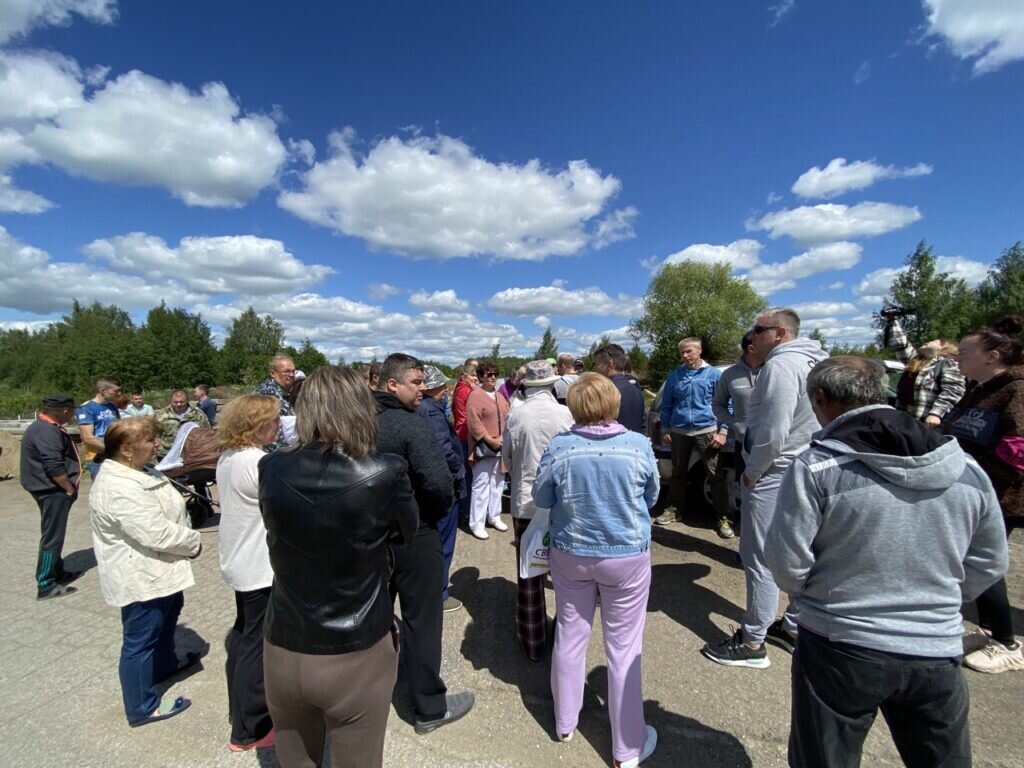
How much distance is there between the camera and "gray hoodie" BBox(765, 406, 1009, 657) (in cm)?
144

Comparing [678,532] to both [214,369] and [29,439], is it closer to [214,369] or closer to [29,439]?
[29,439]

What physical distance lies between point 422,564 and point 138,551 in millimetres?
1578

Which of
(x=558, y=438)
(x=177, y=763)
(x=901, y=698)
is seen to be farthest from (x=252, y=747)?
(x=901, y=698)

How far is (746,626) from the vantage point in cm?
300

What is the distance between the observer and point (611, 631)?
2291 mm

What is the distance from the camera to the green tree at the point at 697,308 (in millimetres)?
48219

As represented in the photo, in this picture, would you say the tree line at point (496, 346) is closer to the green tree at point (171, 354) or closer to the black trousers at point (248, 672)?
the green tree at point (171, 354)

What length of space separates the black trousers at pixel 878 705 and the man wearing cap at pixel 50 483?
5.78m

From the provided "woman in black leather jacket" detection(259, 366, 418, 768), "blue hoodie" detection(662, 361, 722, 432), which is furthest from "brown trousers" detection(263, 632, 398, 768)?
"blue hoodie" detection(662, 361, 722, 432)

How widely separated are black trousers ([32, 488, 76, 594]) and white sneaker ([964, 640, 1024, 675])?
7.12m

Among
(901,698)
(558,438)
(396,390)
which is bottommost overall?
(901,698)

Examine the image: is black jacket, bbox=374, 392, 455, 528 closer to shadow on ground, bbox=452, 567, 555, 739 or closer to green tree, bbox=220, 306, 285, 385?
shadow on ground, bbox=452, 567, 555, 739

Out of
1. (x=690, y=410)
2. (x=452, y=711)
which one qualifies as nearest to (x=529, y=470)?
(x=452, y=711)

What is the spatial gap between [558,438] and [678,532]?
11.9ft
